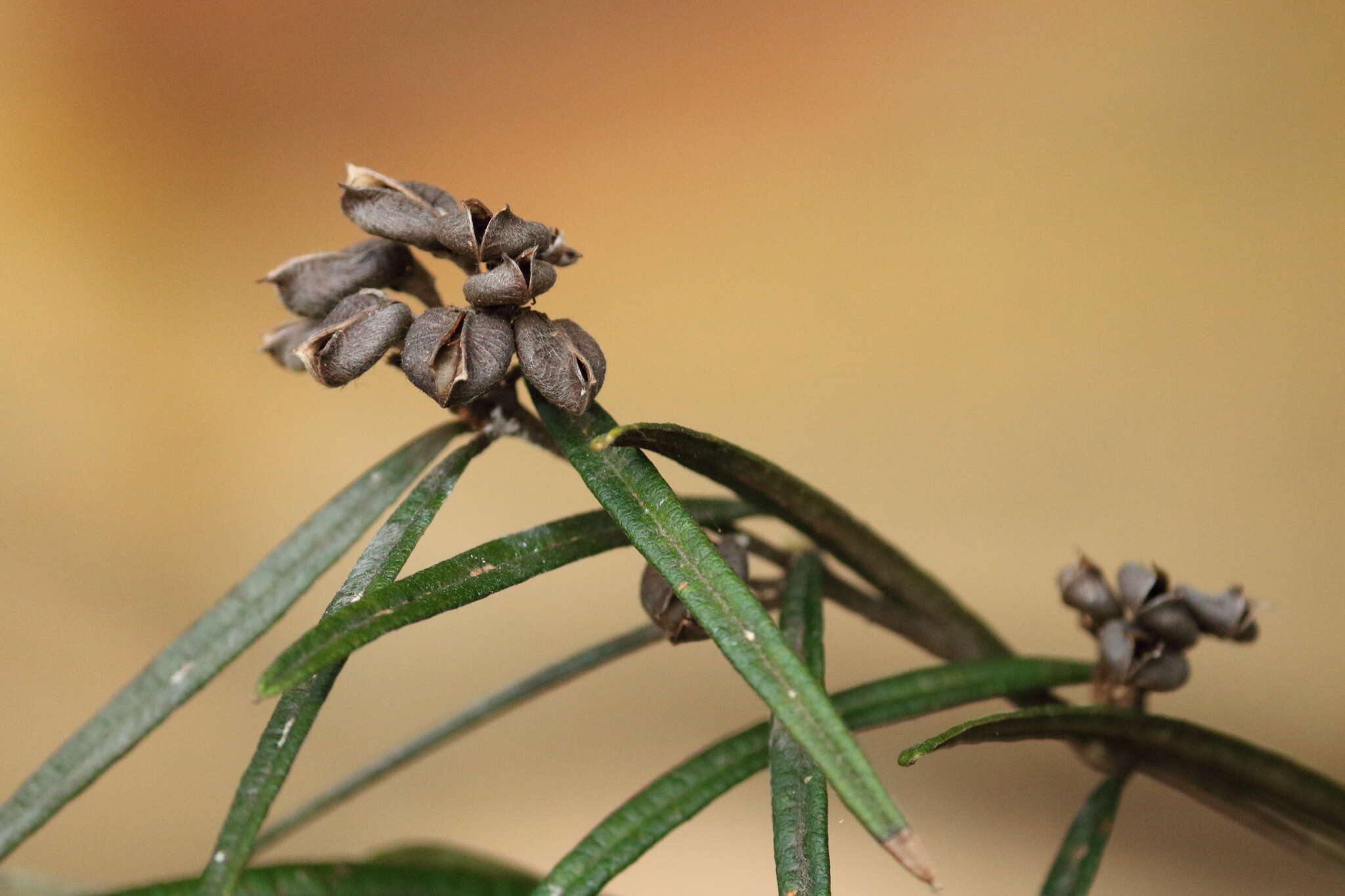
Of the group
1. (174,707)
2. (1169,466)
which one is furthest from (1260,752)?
(1169,466)

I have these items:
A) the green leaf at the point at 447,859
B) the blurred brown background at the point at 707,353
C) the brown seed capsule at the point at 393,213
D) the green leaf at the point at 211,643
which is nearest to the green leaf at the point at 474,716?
the green leaf at the point at 447,859

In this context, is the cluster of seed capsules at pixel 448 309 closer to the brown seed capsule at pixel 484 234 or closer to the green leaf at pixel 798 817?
the brown seed capsule at pixel 484 234

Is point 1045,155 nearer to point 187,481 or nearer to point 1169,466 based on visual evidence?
point 1169,466

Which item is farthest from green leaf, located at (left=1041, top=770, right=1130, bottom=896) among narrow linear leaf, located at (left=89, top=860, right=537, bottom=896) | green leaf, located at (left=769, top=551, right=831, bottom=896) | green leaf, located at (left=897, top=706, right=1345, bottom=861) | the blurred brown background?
the blurred brown background

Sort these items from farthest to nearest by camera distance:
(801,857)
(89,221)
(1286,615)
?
1. (89,221)
2. (1286,615)
3. (801,857)

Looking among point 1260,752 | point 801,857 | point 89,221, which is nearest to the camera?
point 801,857

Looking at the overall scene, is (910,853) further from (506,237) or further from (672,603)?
(506,237)

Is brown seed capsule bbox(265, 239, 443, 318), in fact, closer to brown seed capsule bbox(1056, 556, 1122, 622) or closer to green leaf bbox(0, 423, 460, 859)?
green leaf bbox(0, 423, 460, 859)
